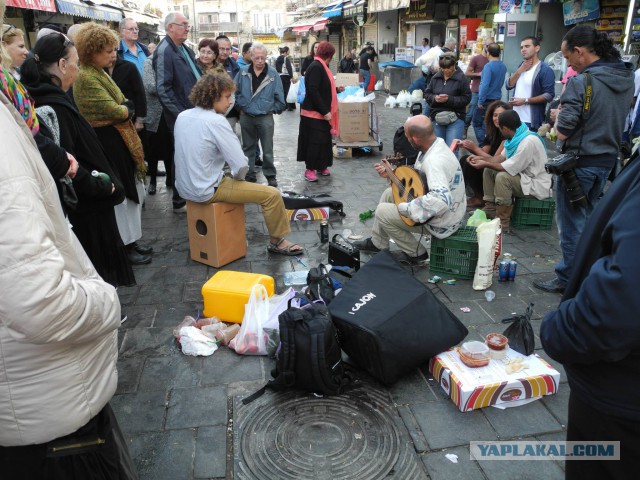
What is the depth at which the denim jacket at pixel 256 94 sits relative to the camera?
7070mm

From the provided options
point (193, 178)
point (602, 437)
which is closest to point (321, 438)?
point (602, 437)

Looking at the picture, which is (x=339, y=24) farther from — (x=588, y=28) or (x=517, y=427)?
(x=517, y=427)

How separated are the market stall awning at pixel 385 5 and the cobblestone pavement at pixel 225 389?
12.5 meters

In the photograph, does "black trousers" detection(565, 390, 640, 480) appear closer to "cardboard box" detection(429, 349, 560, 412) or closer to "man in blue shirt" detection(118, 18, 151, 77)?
"cardboard box" detection(429, 349, 560, 412)

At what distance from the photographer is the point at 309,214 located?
596cm

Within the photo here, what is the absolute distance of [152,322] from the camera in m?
3.89

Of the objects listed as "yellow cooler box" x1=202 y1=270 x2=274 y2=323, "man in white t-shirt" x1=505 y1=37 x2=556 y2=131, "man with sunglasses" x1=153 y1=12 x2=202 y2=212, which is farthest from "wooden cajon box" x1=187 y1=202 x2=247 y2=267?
"man in white t-shirt" x1=505 y1=37 x2=556 y2=131

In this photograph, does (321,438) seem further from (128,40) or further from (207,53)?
(128,40)

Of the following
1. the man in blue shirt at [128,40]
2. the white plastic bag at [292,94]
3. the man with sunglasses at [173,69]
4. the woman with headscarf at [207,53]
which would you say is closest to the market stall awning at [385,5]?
the white plastic bag at [292,94]

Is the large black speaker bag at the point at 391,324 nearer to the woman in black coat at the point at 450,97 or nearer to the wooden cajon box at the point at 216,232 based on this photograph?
the wooden cajon box at the point at 216,232

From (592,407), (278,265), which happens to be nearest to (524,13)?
(278,265)

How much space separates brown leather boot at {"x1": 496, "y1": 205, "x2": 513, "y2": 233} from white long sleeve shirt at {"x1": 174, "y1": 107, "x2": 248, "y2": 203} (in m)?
2.84

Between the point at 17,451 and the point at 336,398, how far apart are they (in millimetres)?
1807

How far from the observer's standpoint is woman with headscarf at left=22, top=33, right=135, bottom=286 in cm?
317
